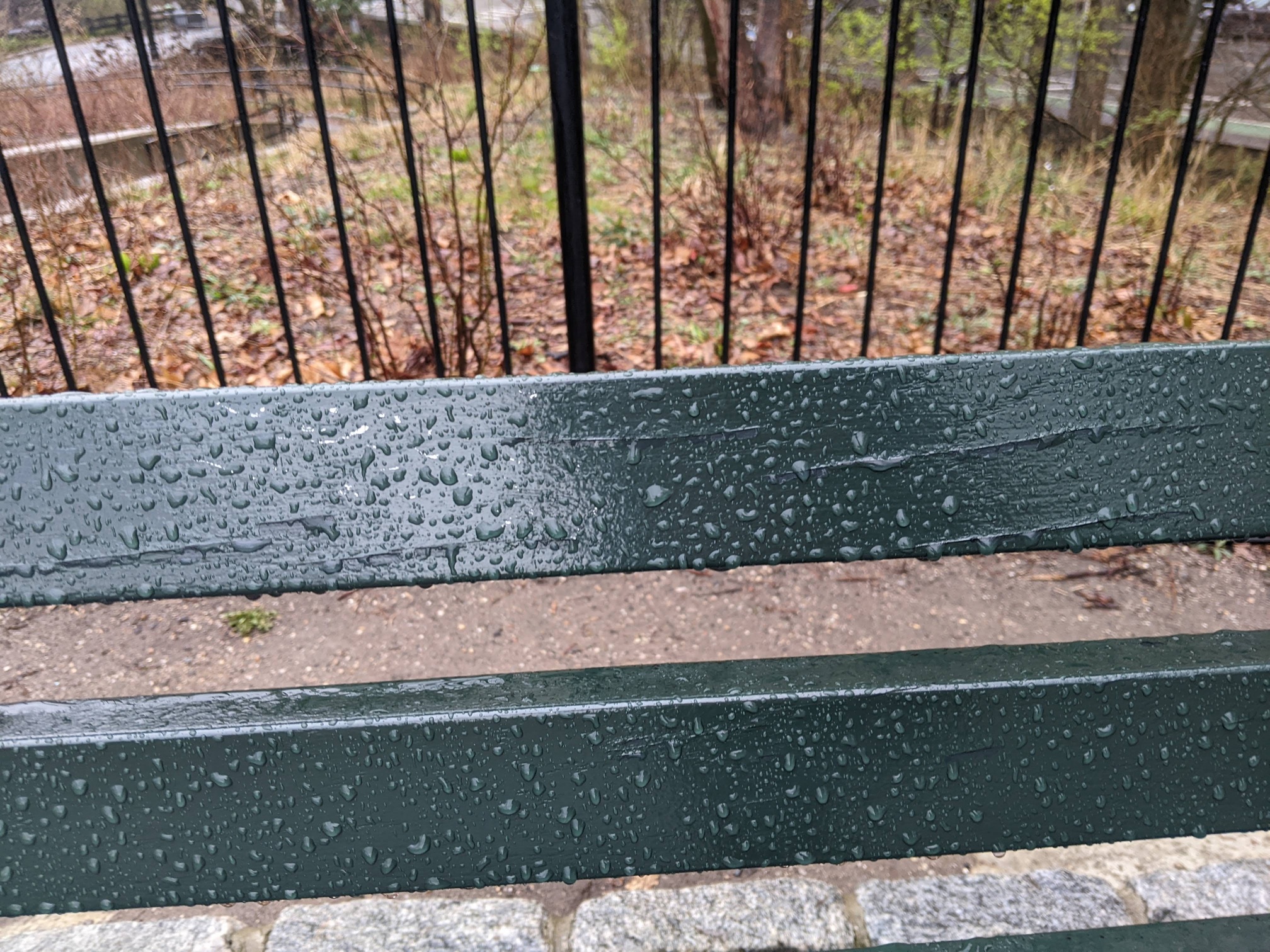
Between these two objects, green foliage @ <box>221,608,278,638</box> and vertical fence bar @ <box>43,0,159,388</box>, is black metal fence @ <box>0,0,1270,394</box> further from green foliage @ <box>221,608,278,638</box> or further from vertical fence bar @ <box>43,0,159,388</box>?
green foliage @ <box>221,608,278,638</box>

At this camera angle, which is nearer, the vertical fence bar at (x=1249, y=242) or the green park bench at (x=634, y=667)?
the green park bench at (x=634, y=667)

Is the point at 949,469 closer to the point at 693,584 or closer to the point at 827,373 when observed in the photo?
the point at 827,373

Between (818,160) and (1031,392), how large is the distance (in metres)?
5.15

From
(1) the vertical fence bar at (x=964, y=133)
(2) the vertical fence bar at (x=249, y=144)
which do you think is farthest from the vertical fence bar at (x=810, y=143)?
(2) the vertical fence bar at (x=249, y=144)

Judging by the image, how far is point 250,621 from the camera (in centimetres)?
270

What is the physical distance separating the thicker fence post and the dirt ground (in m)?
0.78

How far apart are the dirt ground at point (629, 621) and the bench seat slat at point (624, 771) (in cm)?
144

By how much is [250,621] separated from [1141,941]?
→ 7.86 feet

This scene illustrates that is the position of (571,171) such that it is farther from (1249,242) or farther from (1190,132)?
(1249,242)

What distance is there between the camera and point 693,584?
9.57 feet

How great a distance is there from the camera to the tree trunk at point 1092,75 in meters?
5.86

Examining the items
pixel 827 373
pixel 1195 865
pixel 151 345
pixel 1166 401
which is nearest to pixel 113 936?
pixel 827 373

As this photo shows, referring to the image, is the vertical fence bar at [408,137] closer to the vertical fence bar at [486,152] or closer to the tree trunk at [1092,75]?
the vertical fence bar at [486,152]

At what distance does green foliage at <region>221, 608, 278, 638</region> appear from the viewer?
2.68 meters
